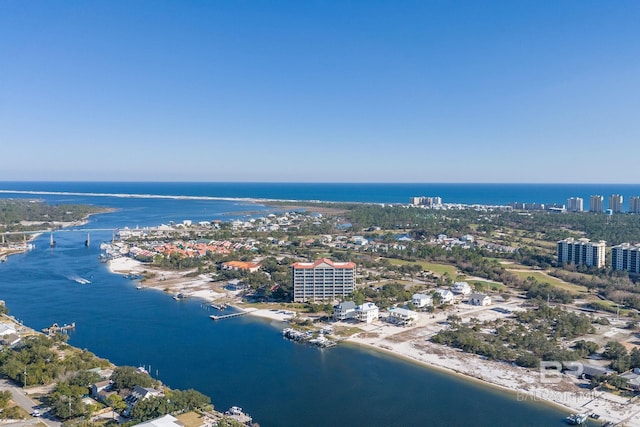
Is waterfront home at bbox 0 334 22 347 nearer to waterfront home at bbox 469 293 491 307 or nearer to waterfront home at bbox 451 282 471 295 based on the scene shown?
waterfront home at bbox 469 293 491 307

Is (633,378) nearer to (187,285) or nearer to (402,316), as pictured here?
(402,316)

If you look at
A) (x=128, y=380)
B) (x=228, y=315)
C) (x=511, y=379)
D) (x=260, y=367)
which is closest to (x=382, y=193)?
(x=228, y=315)

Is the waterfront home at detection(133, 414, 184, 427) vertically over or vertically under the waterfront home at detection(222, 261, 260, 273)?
under

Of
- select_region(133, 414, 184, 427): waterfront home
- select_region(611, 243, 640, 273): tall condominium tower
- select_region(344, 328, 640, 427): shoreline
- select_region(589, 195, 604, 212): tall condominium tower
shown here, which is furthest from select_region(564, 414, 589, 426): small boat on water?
select_region(589, 195, 604, 212): tall condominium tower

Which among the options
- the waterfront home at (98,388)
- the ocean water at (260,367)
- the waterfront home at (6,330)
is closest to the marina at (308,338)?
the ocean water at (260,367)

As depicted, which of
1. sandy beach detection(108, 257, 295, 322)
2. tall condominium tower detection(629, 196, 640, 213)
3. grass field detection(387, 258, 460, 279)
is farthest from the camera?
tall condominium tower detection(629, 196, 640, 213)

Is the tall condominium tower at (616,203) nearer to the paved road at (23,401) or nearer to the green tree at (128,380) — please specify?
the green tree at (128,380)

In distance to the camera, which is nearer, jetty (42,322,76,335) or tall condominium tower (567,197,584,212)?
jetty (42,322,76,335)

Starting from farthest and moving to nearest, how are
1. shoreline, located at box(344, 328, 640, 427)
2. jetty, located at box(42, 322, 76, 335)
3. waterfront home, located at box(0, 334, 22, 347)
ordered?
jetty, located at box(42, 322, 76, 335)
waterfront home, located at box(0, 334, 22, 347)
shoreline, located at box(344, 328, 640, 427)
